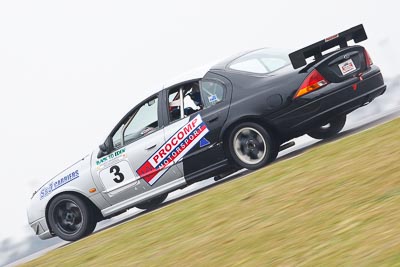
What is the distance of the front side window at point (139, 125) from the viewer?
12.6 meters

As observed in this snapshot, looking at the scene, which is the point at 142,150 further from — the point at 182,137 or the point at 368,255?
the point at 368,255

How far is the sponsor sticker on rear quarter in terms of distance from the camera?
11.6 metres

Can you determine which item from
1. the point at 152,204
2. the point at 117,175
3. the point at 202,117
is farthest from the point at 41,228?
the point at 202,117

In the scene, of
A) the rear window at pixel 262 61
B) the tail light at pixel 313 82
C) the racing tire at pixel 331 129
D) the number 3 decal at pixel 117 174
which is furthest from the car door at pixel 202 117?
the racing tire at pixel 331 129

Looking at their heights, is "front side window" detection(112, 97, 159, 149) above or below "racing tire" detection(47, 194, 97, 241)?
above

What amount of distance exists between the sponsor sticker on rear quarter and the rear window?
76 cm

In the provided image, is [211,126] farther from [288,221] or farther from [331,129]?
[288,221]

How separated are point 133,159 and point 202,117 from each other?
1166 millimetres

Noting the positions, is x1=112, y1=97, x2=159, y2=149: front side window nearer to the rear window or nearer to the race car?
the race car

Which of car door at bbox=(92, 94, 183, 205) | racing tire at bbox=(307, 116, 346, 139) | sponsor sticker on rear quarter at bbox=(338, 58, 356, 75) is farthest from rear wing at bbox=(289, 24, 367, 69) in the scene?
car door at bbox=(92, 94, 183, 205)

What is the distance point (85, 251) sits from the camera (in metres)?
10.4

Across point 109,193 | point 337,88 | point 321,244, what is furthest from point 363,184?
point 109,193

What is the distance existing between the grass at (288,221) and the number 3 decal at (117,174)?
→ 1240 mm

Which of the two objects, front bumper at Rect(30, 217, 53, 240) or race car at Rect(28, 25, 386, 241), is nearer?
race car at Rect(28, 25, 386, 241)
